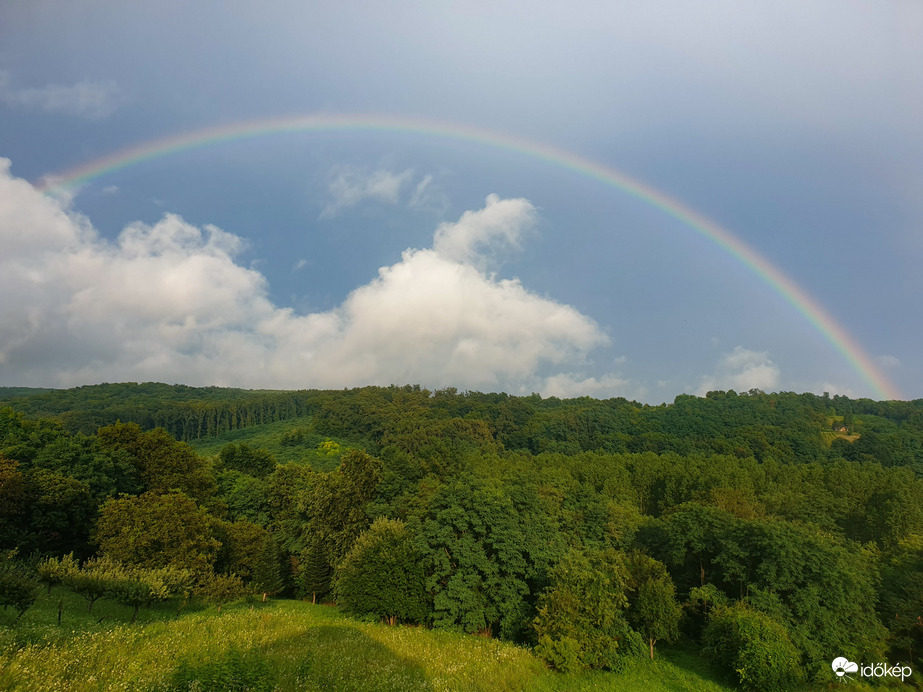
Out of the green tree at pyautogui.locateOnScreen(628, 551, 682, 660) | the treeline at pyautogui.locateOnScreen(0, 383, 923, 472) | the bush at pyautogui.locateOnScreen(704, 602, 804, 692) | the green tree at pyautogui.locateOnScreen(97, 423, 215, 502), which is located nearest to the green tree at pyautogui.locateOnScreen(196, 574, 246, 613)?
the green tree at pyautogui.locateOnScreen(97, 423, 215, 502)

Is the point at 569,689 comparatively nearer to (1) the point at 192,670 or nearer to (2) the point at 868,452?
(1) the point at 192,670

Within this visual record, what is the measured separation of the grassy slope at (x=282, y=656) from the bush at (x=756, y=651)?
1941mm

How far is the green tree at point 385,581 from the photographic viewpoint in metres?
36.4

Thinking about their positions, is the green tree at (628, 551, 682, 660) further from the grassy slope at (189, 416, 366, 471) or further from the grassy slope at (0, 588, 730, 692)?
the grassy slope at (189, 416, 366, 471)

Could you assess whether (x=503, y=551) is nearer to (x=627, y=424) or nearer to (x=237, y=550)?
(x=237, y=550)

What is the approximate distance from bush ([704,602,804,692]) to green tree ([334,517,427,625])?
69.8ft

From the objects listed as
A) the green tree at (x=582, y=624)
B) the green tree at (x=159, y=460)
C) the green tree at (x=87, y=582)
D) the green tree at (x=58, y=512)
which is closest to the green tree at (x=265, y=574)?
the green tree at (x=58, y=512)

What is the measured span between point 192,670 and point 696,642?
123 ft

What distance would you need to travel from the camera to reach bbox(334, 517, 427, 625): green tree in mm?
36406

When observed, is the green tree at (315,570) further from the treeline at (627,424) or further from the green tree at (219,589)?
the treeline at (627,424)

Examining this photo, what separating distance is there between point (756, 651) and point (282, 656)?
27046 mm

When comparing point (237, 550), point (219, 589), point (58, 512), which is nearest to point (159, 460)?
point (58, 512)

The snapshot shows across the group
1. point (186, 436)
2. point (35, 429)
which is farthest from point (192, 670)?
point (186, 436)

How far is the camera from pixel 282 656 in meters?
18.1
